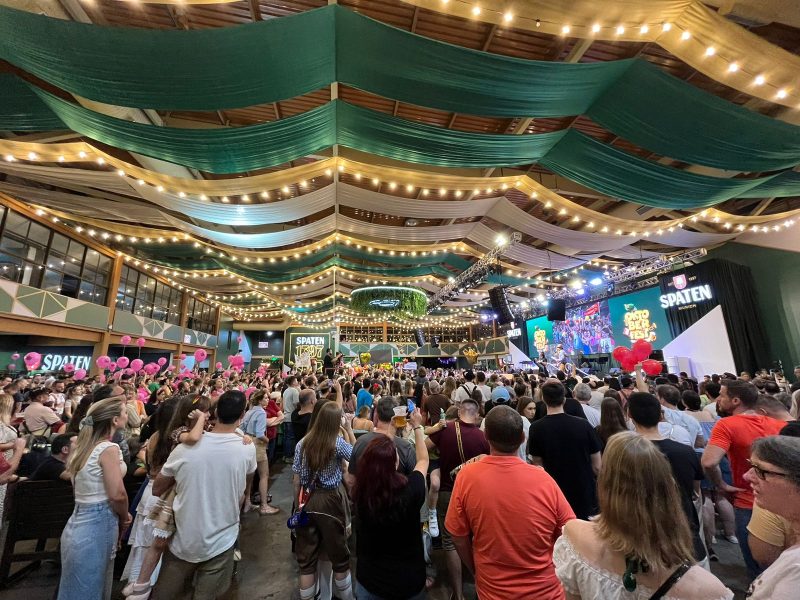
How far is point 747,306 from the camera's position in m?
8.73

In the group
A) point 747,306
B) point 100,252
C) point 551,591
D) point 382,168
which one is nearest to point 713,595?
point 551,591

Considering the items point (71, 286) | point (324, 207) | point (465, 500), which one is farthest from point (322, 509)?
point (71, 286)

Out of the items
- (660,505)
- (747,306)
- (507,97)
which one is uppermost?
(507,97)

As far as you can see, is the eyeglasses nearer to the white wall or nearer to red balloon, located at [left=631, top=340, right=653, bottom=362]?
red balloon, located at [left=631, top=340, right=653, bottom=362]

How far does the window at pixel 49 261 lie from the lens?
773 centimetres

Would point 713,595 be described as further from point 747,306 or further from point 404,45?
point 747,306

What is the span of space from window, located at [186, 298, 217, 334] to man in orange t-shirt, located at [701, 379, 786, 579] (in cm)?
1910

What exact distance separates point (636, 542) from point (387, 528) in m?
1.03

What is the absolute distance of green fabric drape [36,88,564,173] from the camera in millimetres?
3795

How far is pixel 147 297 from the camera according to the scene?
13.5 metres

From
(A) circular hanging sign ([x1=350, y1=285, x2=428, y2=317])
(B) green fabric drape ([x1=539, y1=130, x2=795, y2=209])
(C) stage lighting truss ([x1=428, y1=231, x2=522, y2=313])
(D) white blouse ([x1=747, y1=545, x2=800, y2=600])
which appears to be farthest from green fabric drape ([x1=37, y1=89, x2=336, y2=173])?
(A) circular hanging sign ([x1=350, y1=285, x2=428, y2=317])

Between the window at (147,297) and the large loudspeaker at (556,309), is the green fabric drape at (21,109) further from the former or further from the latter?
the large loudspeaker at (556,309)

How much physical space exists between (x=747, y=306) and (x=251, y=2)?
12695 millimetres

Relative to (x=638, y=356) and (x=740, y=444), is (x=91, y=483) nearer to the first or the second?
(x=740, y=444)
